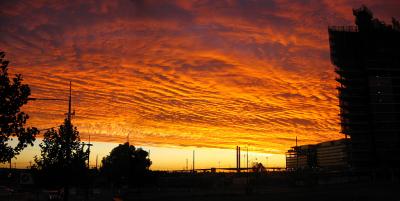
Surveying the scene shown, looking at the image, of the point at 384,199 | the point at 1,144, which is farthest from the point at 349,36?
the point at 1,144

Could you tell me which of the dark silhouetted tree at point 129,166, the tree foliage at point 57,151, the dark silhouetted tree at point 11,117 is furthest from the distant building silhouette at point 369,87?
the dark silhouetted tree at point 11,117

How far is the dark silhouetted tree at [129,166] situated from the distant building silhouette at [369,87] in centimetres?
10566

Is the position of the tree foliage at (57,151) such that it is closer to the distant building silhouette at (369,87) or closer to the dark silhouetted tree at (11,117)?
the dark silhouetted tree at (11,117)

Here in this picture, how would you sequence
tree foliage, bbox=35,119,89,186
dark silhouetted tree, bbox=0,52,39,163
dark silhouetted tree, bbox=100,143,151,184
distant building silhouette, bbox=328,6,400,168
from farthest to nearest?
distant building silhouette, bbox=328,6,400,168
dark silhouetted tree, bbox=100,143,151,184
tree foliage, bbox=35,119,89,186
dark silhouetted tree, bbox=0,52,39,163

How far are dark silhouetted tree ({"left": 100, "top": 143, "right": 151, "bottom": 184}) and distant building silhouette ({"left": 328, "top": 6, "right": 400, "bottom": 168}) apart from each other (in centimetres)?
10566

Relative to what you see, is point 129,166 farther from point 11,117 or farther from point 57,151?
point 11,117

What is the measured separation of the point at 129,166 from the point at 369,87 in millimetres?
127022

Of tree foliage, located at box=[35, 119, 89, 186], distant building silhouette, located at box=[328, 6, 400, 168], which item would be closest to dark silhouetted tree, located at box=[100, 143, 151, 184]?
tree foliage, located at box=[35, 119, 89, 186]

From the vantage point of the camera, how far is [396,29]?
197875mm

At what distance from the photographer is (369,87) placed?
593ft

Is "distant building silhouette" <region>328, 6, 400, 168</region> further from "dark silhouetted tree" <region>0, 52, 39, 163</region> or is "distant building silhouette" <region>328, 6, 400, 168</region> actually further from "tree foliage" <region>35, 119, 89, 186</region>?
"dark silhouetted tree" <region>0, 52, 39, 163</region>

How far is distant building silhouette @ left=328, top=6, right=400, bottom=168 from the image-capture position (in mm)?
171750

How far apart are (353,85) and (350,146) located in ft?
97.3

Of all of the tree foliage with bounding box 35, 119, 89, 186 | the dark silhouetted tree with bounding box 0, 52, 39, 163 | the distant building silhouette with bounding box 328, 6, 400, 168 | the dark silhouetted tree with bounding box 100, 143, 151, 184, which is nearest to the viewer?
the dark silhouetted tree with bounding box 0, 52, 39, 163
